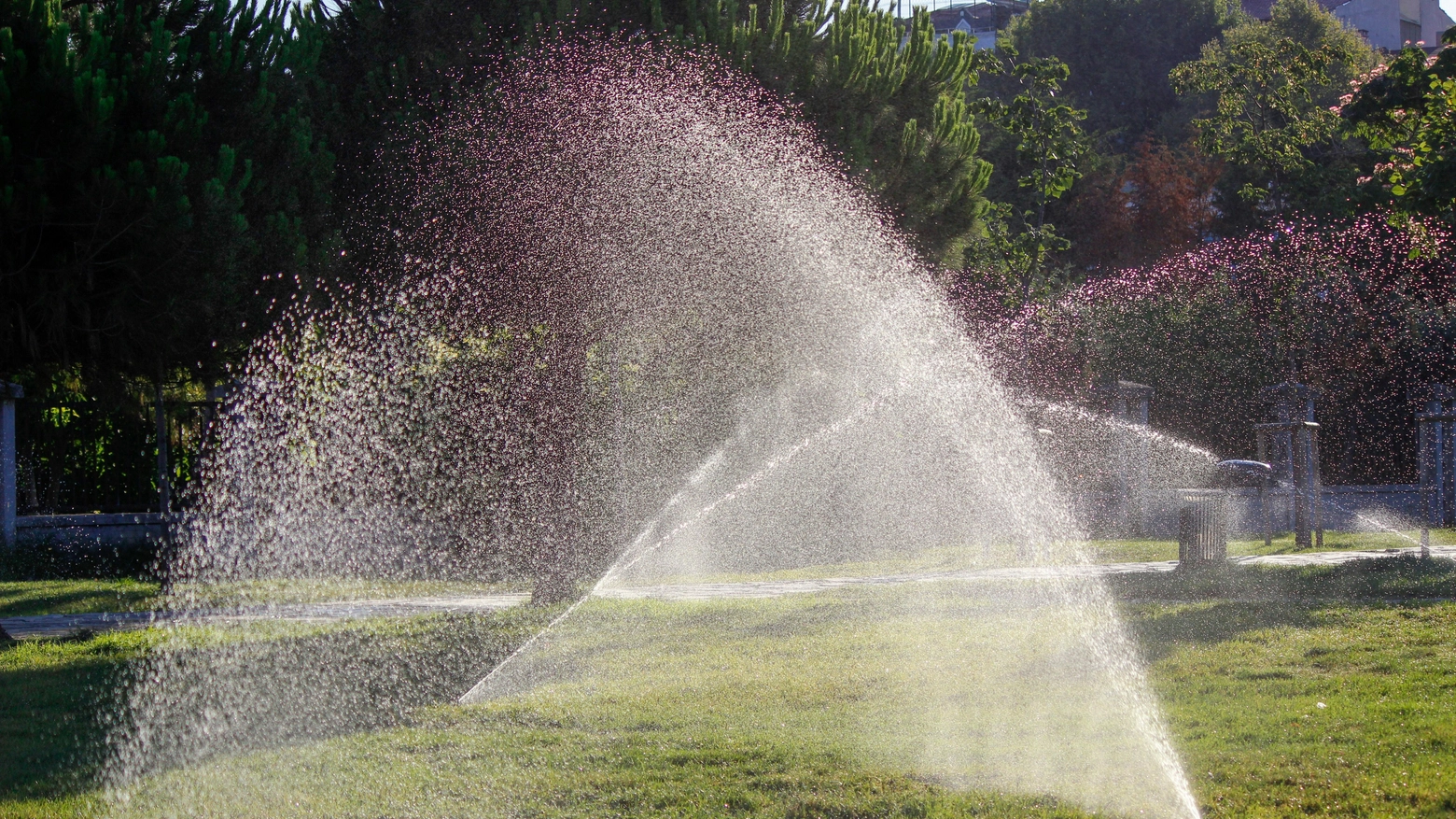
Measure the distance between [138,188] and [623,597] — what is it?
530 centimetres

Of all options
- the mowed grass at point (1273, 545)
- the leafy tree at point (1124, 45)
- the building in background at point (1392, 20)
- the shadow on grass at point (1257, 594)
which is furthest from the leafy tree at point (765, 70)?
the building in background at point (1392, 20)

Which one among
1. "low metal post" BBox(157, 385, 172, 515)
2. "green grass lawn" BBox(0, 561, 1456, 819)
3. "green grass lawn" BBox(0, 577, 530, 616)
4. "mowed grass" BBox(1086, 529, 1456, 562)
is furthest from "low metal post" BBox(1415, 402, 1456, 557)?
"low metal post" BBox(157, 385, 172, 515)

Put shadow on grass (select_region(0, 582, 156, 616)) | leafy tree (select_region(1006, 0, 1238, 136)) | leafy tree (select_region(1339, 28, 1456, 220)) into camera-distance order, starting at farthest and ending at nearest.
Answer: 1. leafy tree (select_region(1006, 0, 1238, 136))
2. shadow on grass (select_region(0, 582, 156, 616))
3. leafy tree (select_region(1339, 28, 1456, 220))

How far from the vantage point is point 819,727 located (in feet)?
19.6

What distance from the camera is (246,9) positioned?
975 centimetres

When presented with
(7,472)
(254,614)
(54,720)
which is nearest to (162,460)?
(7,472)

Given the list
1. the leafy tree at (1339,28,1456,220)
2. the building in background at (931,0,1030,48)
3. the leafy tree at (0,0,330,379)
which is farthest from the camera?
the building in background at (931,0,1030,48)

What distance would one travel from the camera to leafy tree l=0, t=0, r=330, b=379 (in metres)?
8.25

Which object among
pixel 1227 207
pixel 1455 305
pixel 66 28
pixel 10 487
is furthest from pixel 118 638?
pixel 1227 207

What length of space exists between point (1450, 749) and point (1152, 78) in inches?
1843

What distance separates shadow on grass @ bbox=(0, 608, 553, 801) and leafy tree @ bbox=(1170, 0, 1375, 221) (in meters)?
18.1

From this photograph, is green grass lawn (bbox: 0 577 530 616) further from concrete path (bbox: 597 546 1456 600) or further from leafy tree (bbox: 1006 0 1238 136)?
leafy tree (bbox: 1006 0 1238 136)

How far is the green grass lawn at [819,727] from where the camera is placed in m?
4.91

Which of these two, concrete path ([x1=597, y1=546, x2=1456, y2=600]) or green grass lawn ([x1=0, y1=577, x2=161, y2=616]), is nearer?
green grass lawn ([x1=0, y1=577, x2=161, y2=616])
